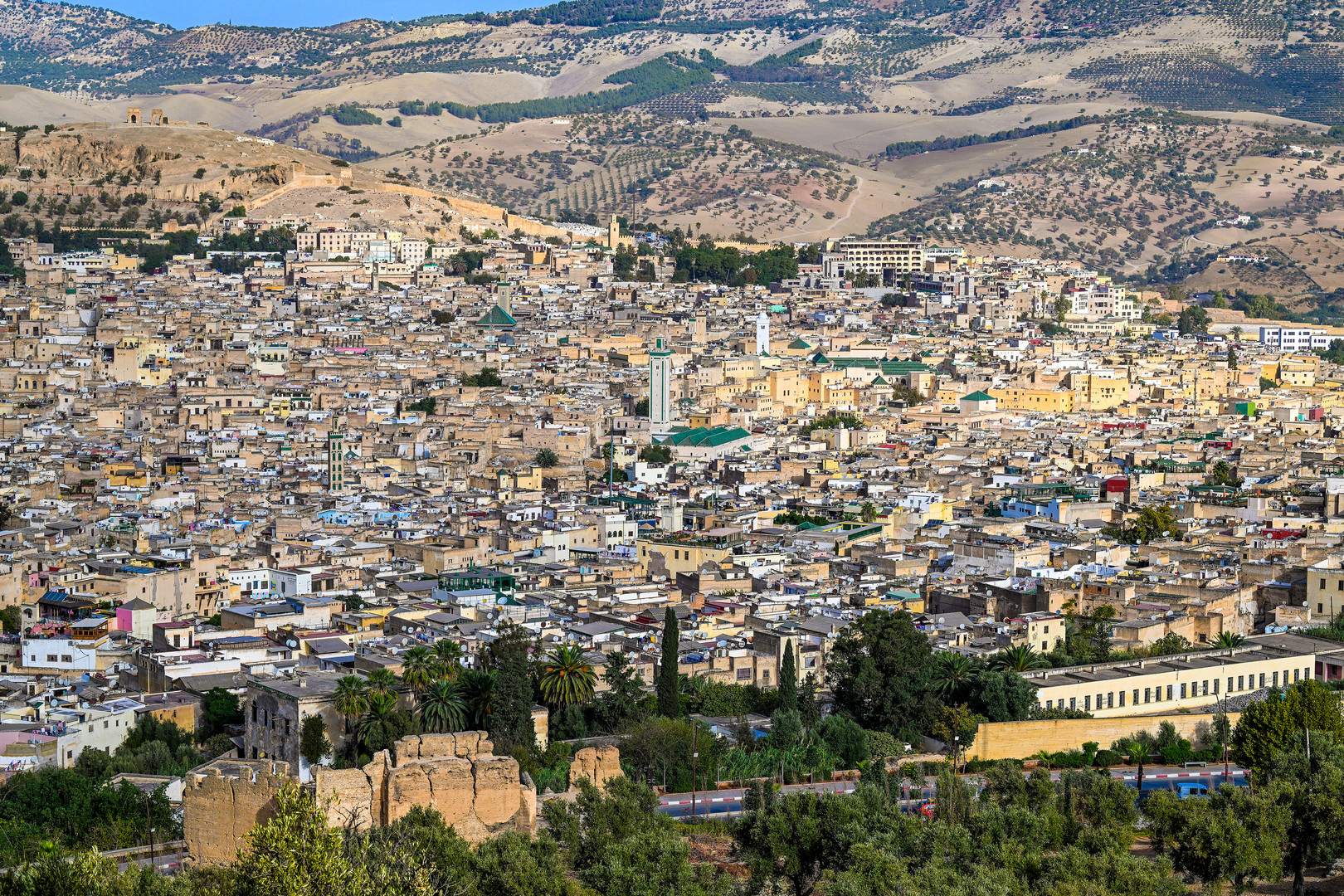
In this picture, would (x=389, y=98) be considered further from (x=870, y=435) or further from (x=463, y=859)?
(x=463, y=859)

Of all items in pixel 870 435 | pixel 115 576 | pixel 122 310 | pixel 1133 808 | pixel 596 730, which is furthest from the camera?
pixel 122 310

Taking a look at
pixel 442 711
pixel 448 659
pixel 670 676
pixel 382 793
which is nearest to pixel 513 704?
pixel 442 711

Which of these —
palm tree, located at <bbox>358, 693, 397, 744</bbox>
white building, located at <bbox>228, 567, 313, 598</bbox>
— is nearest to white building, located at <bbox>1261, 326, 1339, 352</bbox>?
white building, located at <bbox>228, 567, 313, 598</bbox>

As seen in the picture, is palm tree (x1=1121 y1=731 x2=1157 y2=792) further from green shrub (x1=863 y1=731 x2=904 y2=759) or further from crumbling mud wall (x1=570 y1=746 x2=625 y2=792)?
crumbling mud wall (x1=570 y1=746 x2=625 y2=792)

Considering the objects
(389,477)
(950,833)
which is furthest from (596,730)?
(389,477)

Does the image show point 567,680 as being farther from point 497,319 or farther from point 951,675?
point 497,319

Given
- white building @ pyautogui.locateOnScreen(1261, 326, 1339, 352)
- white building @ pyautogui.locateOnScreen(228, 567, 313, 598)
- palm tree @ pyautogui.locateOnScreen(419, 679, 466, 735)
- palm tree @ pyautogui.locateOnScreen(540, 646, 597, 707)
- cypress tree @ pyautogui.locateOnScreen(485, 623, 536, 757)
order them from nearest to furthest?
palm tree @ pyautogui.locateOnScreen(419, 679, 466, 735) < cypress tree @ pyautogui.locateOnScreen(485, 623, 536, 757) < palm tree @ pyautogui.locateOnScreen(540, 646, 597, 707) < white building @ pyautogui.locateOnScreen(228, 567, 313, 598) < white building @ pyautogui.locateOnScreen(1261, 326, 1339, 352)
